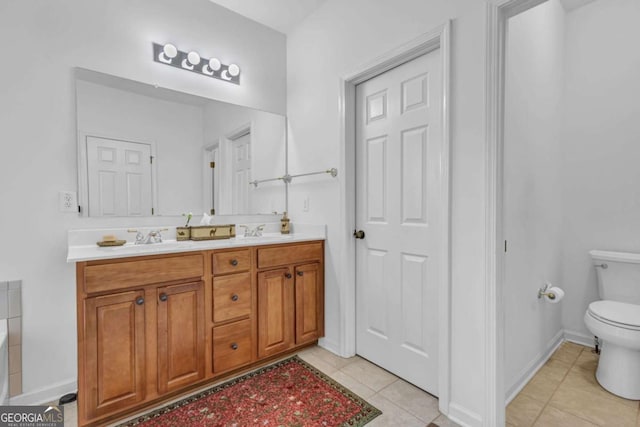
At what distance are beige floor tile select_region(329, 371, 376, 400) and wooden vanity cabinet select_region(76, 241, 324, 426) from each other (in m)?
0.39

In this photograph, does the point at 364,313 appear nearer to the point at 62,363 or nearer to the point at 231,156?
the point at 231,156

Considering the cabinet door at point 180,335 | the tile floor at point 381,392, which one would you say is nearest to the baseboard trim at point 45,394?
the tile floor at point 381,392

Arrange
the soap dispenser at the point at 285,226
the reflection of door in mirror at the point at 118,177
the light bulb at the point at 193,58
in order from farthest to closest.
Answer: the soap dispenser at the point at 285,226
the light bulb at the point at 193,58
the reflection of door in mirror at the point at 118,177

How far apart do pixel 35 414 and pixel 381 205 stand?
2.15 metres

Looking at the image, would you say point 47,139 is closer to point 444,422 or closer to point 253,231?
point 253,231

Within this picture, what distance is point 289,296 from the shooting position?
2182 mm

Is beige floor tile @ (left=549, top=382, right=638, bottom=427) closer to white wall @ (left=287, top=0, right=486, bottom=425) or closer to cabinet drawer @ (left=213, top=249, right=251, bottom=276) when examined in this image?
white wall @ (left=287, top=0, right=486, bottom=425)

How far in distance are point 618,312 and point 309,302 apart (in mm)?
1972

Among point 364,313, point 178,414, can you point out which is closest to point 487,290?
point 364,313

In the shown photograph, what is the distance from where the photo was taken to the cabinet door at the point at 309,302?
2238 mm

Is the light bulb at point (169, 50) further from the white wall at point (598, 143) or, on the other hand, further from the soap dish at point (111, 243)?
the white wall at point (598, 143)

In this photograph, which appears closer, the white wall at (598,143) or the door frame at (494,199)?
the door frame at (494,199)

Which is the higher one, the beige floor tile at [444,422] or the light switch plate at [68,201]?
the light switch plate at [68,201]

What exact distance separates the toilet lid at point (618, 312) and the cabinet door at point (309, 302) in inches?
70.7
